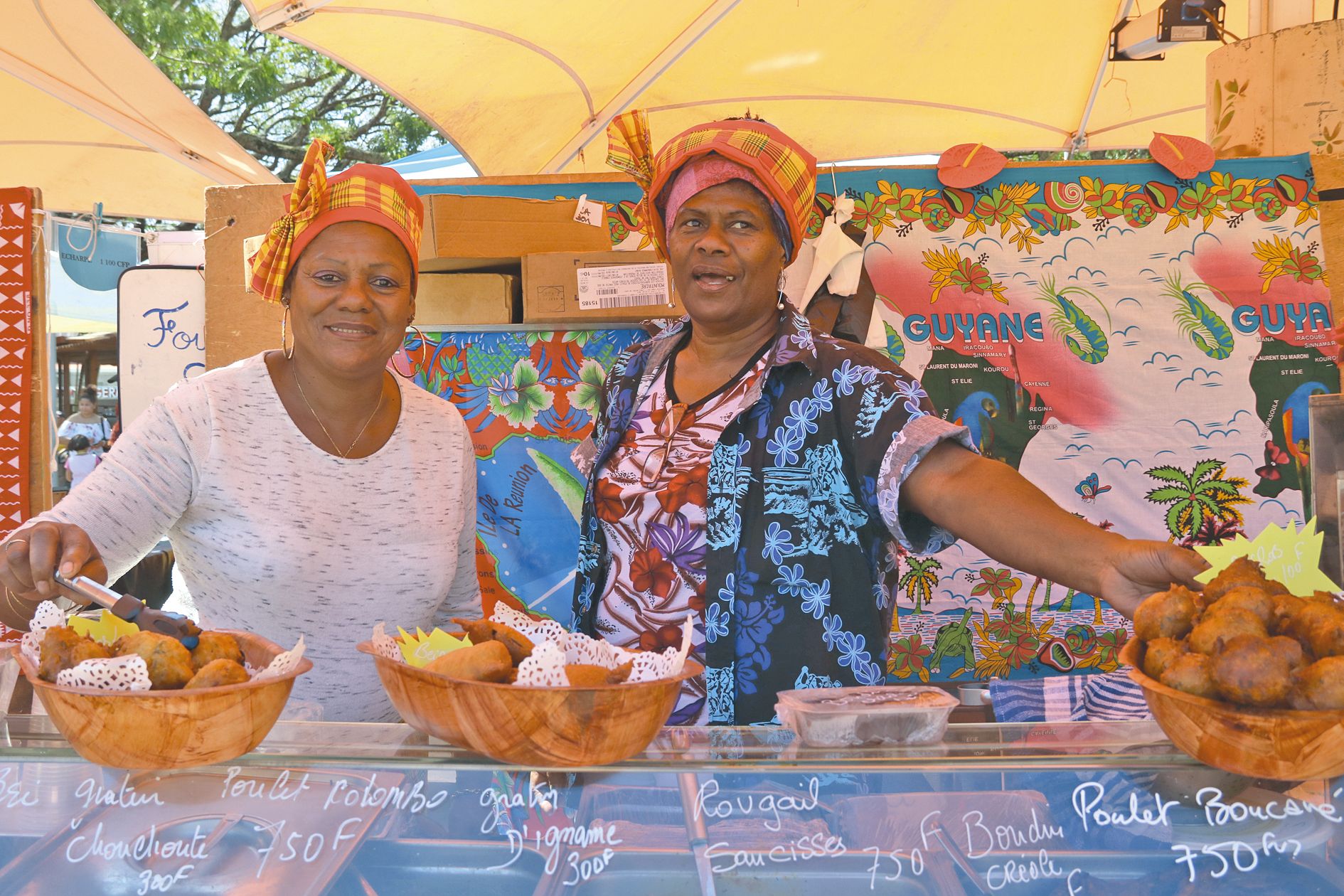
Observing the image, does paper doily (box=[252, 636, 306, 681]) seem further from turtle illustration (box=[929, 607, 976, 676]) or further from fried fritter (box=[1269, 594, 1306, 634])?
turtle illustration (box=[929, 607, 976, 676])

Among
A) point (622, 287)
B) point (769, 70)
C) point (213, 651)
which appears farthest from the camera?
point (769, 70)

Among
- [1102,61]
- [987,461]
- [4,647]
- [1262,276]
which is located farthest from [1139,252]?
[4,647]

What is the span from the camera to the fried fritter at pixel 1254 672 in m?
1.06

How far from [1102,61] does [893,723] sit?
582cm

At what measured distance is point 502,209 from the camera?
13.3 feet

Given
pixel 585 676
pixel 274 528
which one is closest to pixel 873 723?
pixel 585 676

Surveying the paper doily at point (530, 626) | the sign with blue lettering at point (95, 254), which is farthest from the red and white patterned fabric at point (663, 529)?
the sign with blue lettering at point (95, 254)

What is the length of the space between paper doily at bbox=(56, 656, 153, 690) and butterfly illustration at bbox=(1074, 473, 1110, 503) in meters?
3.77

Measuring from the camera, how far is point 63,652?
1.19 meters

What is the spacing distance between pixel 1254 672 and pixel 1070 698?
48cm

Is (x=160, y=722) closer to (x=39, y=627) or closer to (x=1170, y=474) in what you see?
(x=39, y=627)

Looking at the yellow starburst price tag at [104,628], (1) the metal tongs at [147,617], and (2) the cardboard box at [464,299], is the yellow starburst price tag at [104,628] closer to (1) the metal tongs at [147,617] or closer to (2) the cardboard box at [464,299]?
(1) the metal tongs at [147,617]

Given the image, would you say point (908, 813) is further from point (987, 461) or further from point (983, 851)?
point (987, 461)

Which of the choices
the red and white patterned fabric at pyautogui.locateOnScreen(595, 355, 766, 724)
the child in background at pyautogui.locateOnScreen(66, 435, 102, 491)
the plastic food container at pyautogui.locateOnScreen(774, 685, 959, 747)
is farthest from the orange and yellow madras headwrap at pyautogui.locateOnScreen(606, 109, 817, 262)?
the child in background at pyautogui.locateOnScreen(66, 435, 102, 491)
